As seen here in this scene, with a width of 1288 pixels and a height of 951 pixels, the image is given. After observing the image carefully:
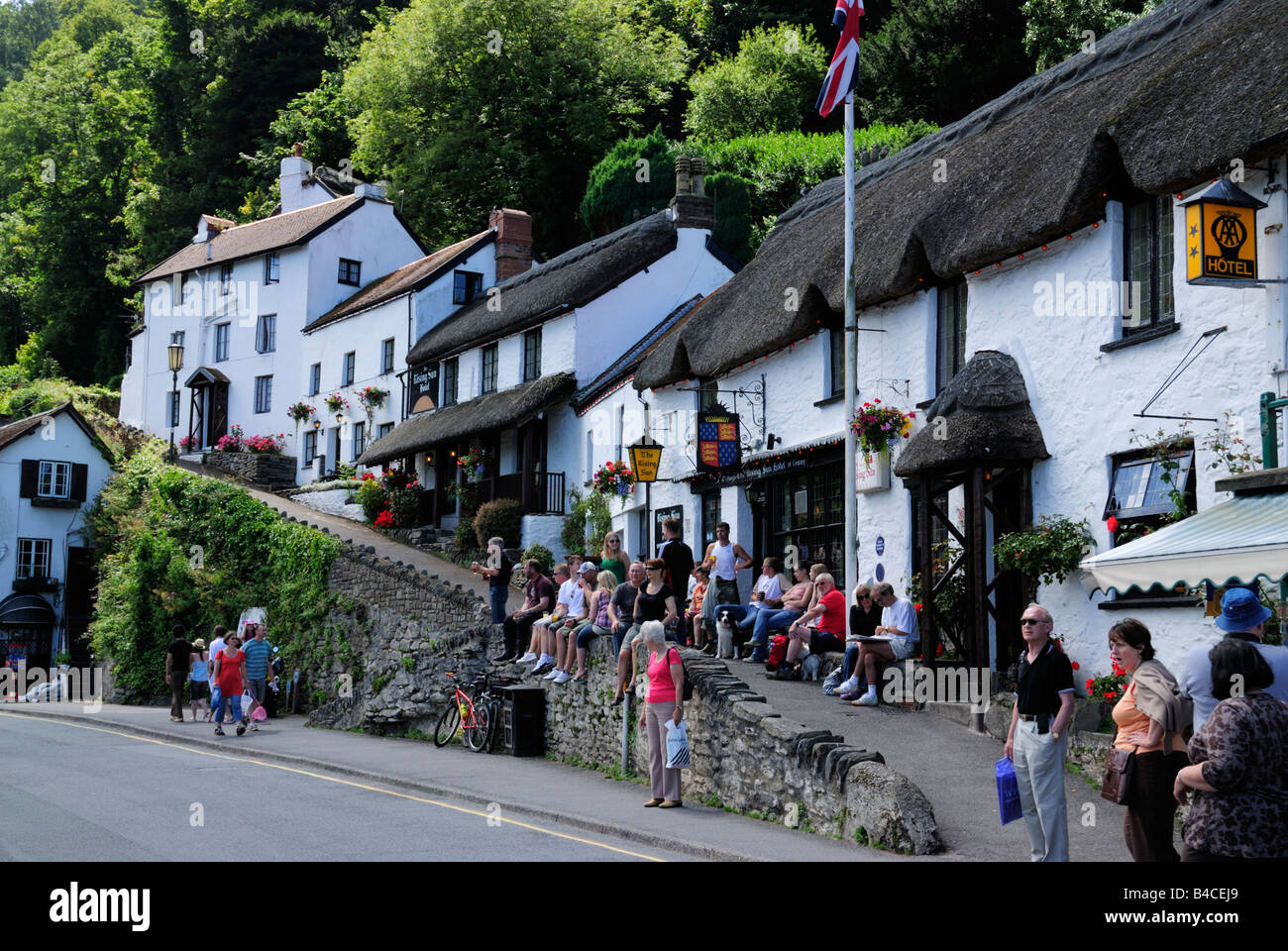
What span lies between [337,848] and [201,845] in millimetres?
1119

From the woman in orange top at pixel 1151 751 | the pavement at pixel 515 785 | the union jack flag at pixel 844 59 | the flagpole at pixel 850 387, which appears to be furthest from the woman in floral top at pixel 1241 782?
the union jack flag at pixel 844 59

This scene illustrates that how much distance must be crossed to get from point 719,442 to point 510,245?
914 inches

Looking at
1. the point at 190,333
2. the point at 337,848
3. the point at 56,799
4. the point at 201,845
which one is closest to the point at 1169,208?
the point at 337,848

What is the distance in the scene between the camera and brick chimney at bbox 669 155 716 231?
34875 mm

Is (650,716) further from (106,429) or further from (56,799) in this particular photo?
(106,429)

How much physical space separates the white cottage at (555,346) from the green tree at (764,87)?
647 inches

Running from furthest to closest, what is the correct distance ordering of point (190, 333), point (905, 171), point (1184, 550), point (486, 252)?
point (190, 333) → point (486, 252) → point (905, 171) → point (1184, 550)

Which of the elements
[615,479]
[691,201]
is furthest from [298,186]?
[615,479]

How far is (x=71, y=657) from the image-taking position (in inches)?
1892

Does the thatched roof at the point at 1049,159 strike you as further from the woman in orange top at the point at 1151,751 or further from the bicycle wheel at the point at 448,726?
the bicycle wheel at the point at 448,726

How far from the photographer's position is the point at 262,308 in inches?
2061

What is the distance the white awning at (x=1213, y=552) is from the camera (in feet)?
33.6

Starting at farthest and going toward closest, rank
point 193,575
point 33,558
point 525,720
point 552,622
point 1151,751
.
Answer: point 33,558 < point 193,575 < point 552,622 < point 525,720 < point 1151,751

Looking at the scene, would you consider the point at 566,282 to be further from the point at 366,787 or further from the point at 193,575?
the point at 366,787
